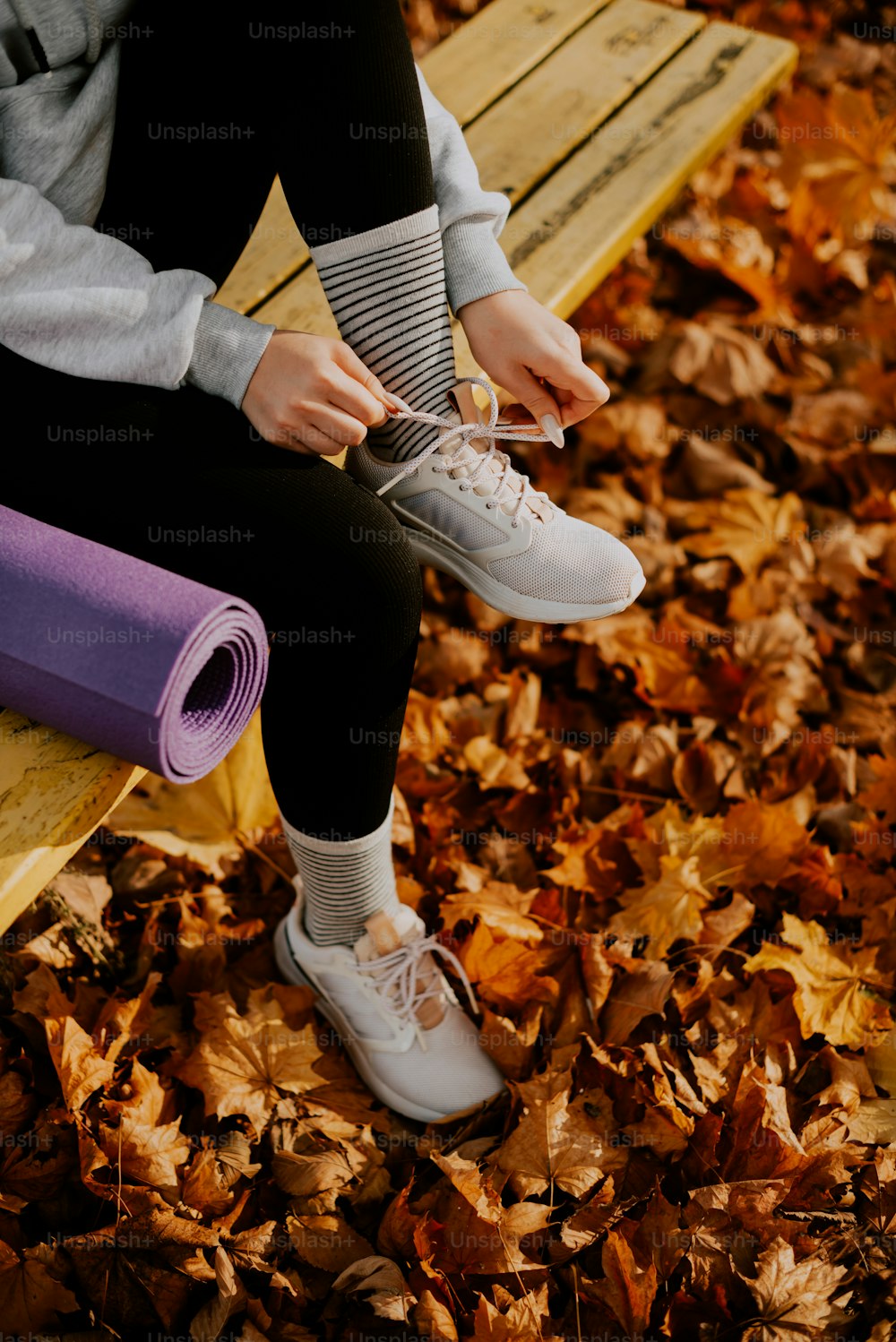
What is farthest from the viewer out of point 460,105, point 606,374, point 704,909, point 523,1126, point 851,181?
point 851,181

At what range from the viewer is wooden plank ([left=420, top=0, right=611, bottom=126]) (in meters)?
2.19

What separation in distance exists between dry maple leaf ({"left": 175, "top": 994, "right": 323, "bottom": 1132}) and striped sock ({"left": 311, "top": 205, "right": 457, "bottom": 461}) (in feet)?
2.75

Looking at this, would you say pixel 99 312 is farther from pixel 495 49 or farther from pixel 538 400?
pixel 495 49

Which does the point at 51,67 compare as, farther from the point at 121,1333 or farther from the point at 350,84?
the point at 121,1333

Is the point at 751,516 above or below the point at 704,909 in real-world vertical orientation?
above

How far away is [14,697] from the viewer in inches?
42.2

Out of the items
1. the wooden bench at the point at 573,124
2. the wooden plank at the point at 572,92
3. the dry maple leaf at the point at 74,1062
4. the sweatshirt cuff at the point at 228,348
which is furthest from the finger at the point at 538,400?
the dry maple leaf at the point at 74,1062

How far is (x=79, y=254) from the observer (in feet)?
3.95

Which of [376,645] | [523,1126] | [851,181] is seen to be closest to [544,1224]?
[523,1126]

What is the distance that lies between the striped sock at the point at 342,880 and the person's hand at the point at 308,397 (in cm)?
49

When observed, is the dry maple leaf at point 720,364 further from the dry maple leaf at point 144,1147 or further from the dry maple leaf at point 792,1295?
the dry maple leaf at point 144,1147

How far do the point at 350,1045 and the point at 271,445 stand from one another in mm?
882

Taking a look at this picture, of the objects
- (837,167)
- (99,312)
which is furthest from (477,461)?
(837,167)

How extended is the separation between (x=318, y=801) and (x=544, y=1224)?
2.00 ft
